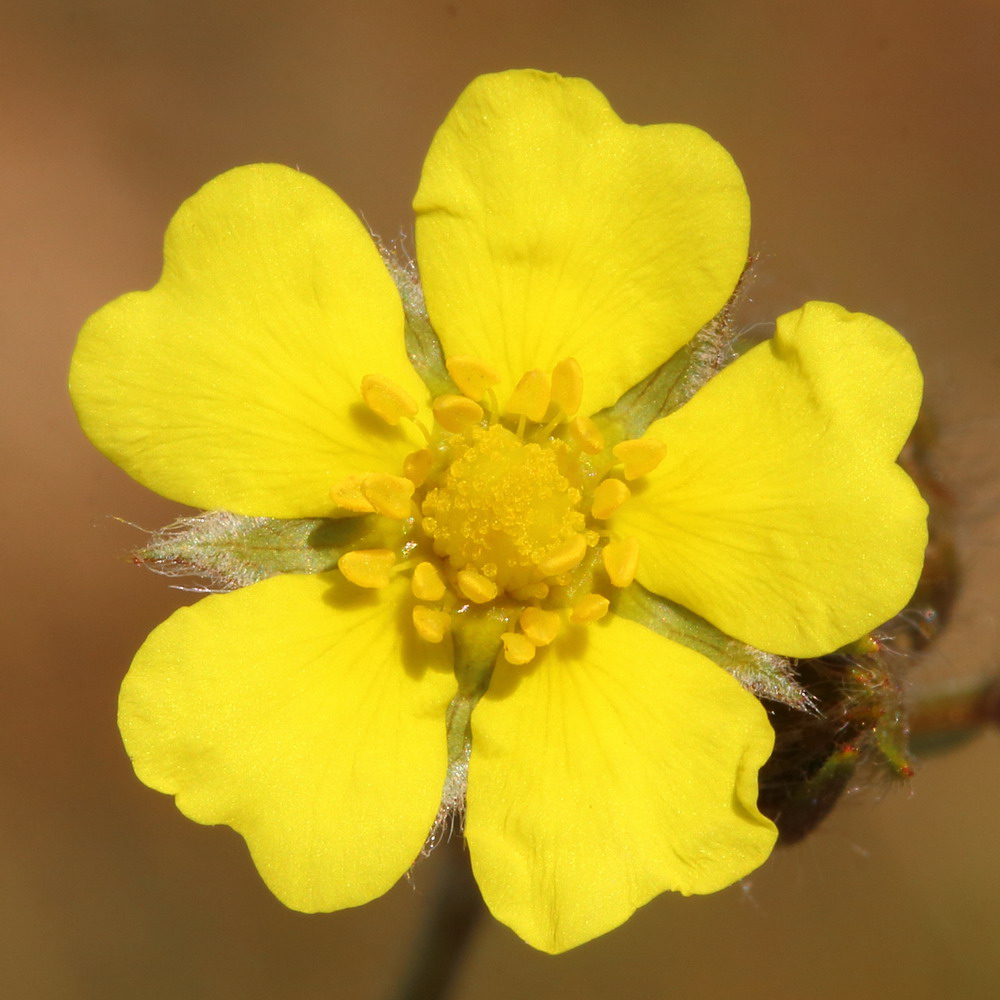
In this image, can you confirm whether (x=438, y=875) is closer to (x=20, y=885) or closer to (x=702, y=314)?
(x=702, y=314)

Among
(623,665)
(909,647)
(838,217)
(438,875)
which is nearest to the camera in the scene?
(623,665)

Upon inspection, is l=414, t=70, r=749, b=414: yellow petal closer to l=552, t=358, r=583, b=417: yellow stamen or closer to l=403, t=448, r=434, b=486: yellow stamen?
Result: l=552, t=358, r=583, b=417: yellow stamen

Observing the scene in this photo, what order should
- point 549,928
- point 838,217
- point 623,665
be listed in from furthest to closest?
point 838,217
point 623,665
point 549,928

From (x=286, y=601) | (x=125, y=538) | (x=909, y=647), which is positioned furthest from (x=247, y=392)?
(x=125, y=538)

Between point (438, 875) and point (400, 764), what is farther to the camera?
point (438, 875)

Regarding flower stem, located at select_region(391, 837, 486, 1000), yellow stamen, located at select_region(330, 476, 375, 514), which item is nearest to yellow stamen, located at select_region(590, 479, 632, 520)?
yellow stamen, located at select_region(330, 476, 375, 514)

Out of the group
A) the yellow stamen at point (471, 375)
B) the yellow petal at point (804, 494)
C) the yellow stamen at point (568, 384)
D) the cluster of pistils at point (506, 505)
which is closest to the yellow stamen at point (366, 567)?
the cluster of pistils at point (506, 505)
